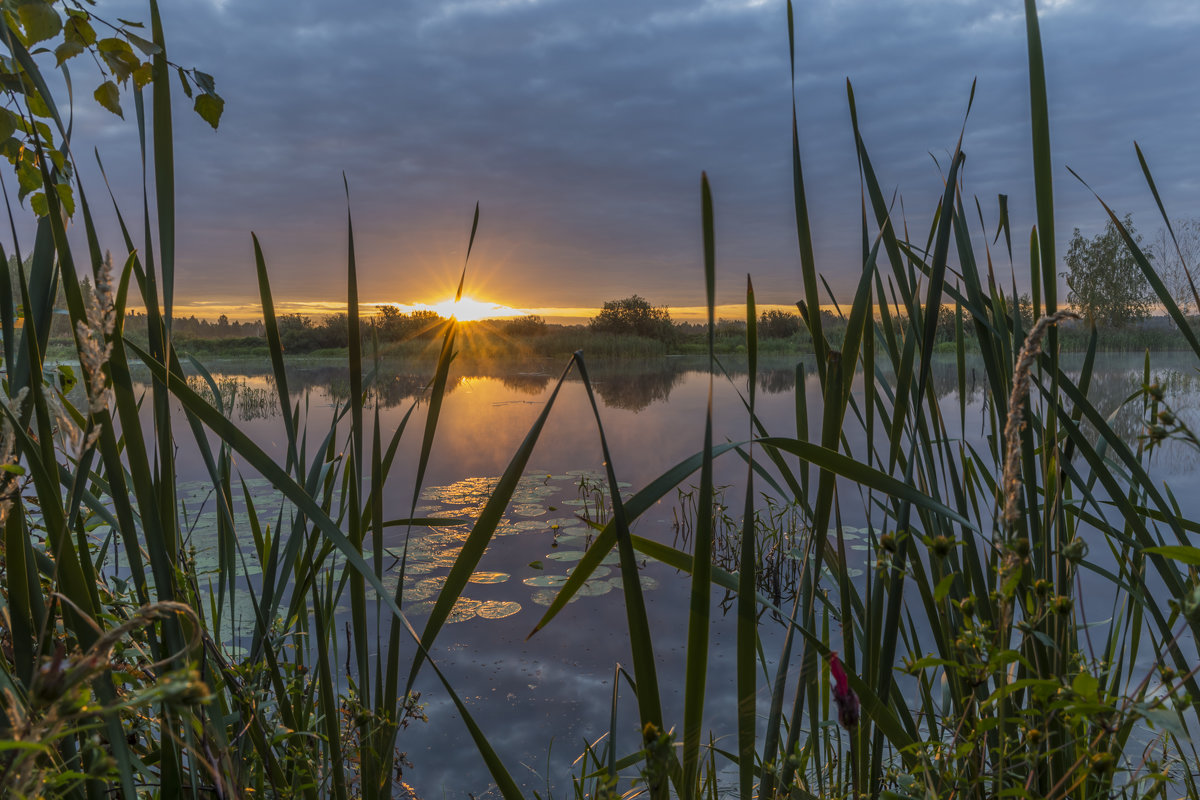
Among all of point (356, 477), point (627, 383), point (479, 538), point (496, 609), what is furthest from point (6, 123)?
point (627, 383)

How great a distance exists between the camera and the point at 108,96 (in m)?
1.00

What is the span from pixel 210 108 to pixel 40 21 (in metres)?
0.22

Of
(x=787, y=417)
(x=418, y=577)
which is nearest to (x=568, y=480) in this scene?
(x=418, y=577)

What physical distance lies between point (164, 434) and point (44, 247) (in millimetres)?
166

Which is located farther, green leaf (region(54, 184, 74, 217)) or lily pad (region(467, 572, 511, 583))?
lily pad (region(467, 572, 511, 583))

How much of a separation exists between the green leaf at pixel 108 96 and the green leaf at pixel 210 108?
0.10 metres

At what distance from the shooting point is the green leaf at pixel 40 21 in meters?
0.81

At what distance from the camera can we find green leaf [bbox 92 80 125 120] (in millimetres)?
988

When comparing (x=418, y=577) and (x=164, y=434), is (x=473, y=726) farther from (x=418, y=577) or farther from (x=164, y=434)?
(x=418, y=577)

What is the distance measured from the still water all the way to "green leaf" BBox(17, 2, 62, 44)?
0.47 meters

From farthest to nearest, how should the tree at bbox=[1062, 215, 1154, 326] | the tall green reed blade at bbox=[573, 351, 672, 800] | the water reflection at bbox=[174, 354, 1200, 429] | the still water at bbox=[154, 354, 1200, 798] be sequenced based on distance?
the tree at bbox=[1062, 215, 1154, 326], the water reflection at bbox=[174, 354, 1200, 429], the still water at bbox=[154, 354, 1200, 798], the tall green reed blade at bbox=[573, 351, 672, 800]

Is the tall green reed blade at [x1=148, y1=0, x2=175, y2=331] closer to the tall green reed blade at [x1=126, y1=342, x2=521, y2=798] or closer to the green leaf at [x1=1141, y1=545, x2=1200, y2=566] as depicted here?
the tall green reed blade at [x1=126, y1=342, x2=521, y2=798]

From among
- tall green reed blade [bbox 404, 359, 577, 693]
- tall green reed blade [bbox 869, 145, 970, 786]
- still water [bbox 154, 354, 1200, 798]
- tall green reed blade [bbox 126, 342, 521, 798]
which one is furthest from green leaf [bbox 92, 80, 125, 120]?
tall green reed blade [bbox 869, 145, 970, 786]

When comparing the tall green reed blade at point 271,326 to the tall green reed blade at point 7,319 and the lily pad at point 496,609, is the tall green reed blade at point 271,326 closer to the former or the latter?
the tall green reed blade at point 7,319
